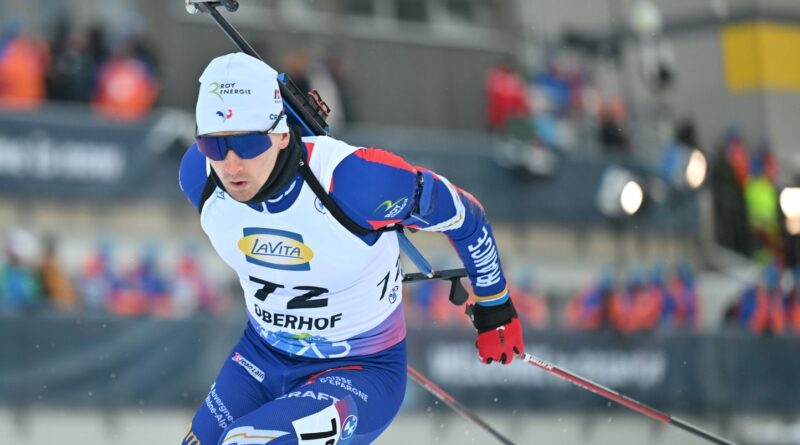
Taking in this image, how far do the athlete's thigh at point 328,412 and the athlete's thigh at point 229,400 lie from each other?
21 centimetres

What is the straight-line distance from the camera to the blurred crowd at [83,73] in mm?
13188

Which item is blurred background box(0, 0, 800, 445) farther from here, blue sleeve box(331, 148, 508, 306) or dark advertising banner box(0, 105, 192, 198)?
blue sleeve box(331, 148, 508, 306)

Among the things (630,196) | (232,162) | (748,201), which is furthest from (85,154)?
(232,162)

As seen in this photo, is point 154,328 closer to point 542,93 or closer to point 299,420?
point 299,420

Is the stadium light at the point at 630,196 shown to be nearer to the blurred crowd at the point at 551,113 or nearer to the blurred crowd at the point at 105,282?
the blurred crowd at the point at 551,113

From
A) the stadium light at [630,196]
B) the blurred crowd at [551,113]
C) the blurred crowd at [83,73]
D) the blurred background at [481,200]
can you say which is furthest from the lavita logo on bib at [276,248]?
the blurred crowd at [551,113]

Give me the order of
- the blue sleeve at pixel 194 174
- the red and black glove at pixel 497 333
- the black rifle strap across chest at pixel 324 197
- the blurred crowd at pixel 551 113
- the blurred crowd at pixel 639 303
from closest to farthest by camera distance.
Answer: the black rifle strap across chest at pixel 324 197
the blue sleeve at pixel 194 174
the red and black glove at pixel 497 333
the blurred crowd at pixel 639 303
the blurred crowd at pixel 551 113

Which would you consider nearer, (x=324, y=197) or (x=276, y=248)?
(x=324, y=197)

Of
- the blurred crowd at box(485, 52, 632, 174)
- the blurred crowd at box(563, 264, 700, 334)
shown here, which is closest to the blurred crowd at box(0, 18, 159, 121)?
the blurred crowd at box(485, 52, 632, 174)

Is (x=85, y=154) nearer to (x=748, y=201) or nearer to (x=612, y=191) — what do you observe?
(x=612, y=191)

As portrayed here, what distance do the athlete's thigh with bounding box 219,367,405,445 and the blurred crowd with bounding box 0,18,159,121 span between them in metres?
9.17

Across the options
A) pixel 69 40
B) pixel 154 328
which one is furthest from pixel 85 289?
pixel 69 40

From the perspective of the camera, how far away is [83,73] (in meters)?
13.8

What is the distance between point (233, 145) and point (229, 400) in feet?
3.53
